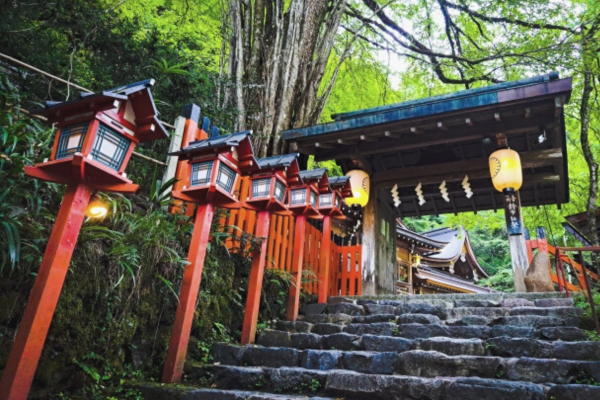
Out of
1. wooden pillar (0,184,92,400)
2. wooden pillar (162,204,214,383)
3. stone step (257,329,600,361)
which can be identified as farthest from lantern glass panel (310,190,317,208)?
wooden pillar (0,184,92,400)

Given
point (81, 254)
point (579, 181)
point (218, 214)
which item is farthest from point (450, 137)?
point (579, 181)

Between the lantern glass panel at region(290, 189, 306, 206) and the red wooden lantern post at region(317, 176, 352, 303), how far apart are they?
0.67 m

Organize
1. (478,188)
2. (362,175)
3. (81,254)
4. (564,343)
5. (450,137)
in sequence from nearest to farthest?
(81,254)
(564,343)
(450,137)
(362,175)
(478,188)

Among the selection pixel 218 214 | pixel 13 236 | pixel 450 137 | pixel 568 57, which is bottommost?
pixel 13 236

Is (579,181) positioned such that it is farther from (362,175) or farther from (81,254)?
(81,254)

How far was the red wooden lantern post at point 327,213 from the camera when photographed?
271 inches

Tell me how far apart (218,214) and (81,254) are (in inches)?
89.6

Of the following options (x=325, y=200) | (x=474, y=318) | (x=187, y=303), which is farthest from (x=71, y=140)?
(x=474, y=318)

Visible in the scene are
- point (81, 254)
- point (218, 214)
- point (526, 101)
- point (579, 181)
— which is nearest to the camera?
point (81, 254)

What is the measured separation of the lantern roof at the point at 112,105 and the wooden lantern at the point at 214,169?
3.01 feet

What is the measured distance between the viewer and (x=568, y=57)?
10.1 meters

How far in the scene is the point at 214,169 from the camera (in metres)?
4.21

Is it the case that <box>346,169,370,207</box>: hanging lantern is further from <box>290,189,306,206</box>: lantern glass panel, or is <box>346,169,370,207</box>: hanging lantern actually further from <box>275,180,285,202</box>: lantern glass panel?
<box>275,180,285,202</box>: lantern glass panel

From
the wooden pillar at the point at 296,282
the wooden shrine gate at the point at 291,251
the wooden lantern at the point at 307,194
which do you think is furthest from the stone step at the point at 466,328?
the wooden lantern at the point at 307,194
